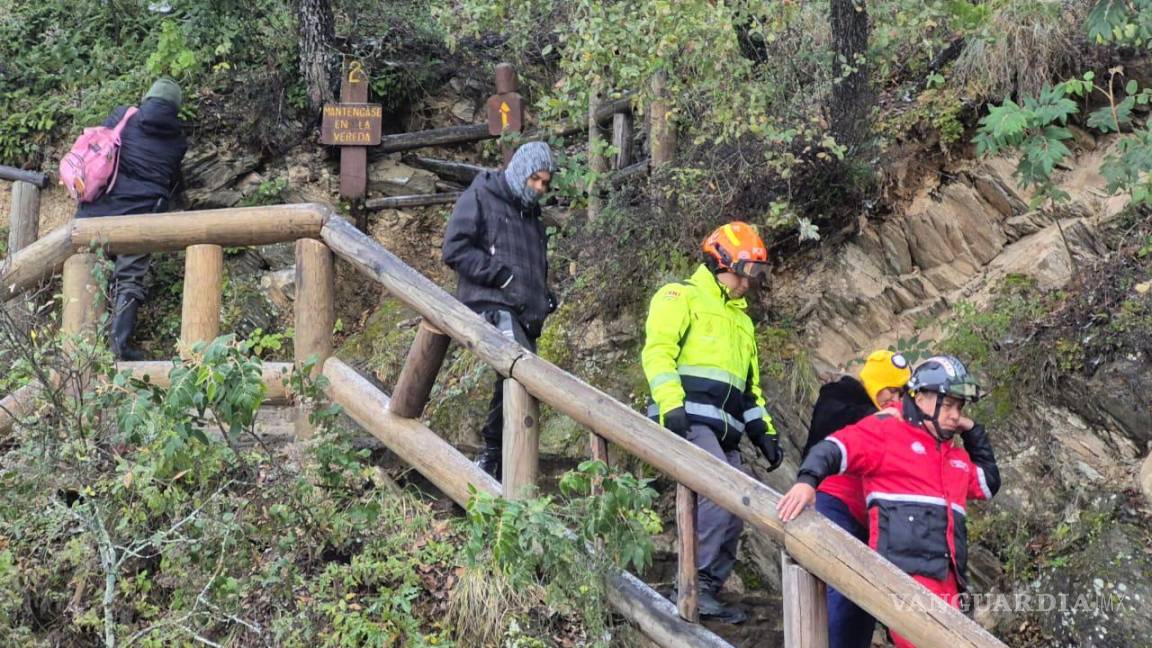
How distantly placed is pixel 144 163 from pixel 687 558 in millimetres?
5571

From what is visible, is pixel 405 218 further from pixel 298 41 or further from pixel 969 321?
pixel 969 321

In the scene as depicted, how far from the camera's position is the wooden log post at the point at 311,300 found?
20.6ft

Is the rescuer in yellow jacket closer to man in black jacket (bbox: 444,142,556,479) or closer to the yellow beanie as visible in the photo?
the yellow beanie

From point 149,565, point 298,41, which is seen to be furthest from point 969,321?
point 298,41

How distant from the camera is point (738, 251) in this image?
554cm

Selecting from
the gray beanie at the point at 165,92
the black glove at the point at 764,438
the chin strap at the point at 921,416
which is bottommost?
the black glove at the point at 764,438

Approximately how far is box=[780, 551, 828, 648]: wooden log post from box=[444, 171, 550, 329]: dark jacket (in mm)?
2403

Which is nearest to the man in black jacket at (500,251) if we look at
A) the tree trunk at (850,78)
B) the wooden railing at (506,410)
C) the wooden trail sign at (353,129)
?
the wooden railing at (506,410)

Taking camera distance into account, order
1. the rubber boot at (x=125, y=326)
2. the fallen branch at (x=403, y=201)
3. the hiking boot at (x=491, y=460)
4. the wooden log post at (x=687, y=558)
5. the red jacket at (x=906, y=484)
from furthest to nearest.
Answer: the fallen branch at (x=403, y=201), the rubber boot at (x=125, y=326), the hiking boot at (x=491, y=460), the wooden log post at (x=687, y=558), the red jacket at (x=906, y=484)

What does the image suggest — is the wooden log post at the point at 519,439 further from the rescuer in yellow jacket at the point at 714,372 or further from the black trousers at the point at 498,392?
the black trousers at the point at 498,392

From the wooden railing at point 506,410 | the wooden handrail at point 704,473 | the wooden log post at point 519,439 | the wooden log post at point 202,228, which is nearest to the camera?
the wooden handrail at point 704,473

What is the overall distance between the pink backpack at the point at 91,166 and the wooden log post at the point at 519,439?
433 cm

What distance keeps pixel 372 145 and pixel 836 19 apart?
475cm

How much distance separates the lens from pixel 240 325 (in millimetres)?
9711
